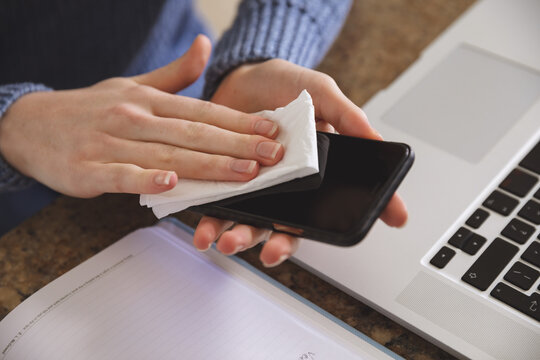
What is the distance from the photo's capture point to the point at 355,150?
466 mm

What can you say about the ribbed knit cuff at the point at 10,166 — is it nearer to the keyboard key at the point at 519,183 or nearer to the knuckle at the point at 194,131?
the knuckle at the point at 194,131

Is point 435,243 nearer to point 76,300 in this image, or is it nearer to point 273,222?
point 273,222

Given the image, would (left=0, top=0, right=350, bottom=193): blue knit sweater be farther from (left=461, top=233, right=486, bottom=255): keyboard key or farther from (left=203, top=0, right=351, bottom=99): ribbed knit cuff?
(left=461, top=233, right=486, bottom=255): keyboard key

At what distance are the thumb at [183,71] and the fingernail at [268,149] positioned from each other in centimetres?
20

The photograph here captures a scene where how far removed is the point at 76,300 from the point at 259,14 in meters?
0.47

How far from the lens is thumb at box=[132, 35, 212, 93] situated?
609 mm

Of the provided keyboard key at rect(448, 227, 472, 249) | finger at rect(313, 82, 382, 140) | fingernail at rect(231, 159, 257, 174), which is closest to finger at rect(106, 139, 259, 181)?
fingernail at rect(231, 159, 257, 174)

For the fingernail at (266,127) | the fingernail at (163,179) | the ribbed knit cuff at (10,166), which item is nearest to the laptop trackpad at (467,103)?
the fingernail at (266,127)

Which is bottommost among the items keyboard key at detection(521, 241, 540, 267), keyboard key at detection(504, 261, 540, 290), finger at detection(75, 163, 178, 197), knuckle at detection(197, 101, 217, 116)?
finger at detection(75, 163, 178, 197)

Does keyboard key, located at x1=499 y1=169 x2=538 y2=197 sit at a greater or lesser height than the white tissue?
greater

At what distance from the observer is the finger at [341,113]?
49 centimetres

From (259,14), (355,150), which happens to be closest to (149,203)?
(355,150)

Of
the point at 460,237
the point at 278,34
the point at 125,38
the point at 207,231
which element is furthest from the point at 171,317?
the point at 125,38

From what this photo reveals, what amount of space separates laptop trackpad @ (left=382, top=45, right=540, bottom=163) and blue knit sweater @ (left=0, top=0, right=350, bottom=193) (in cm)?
16
